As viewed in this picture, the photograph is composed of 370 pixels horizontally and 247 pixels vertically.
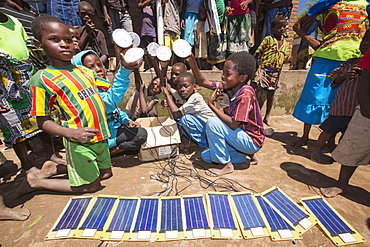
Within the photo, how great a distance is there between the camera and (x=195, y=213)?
1.71 meters

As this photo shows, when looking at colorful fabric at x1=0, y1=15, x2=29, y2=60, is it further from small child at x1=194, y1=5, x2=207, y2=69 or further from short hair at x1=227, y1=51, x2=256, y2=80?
small child at x1=194, y1=5, x2=207, y2=69

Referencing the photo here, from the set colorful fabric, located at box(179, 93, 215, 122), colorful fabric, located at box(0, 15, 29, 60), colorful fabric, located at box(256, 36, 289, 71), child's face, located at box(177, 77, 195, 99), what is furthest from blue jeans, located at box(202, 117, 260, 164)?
colorful fabric, located at box(0, 15, 29, 60)

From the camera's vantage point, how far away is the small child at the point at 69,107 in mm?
1686

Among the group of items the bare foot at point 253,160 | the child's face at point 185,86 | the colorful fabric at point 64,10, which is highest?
the colorful fabric at point 64,10

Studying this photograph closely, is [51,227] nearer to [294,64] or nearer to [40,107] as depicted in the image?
[40,107]

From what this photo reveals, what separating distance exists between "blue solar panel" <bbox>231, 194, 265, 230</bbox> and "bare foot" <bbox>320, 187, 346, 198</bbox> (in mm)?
830

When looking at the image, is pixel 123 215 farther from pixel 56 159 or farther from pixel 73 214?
pixel 56 159

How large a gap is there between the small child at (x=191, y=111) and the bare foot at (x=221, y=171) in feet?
2.09

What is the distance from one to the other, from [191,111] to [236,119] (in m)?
0.84

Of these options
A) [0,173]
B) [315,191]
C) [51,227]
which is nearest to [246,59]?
[315,191]

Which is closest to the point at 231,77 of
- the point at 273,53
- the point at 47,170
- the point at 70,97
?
the point at 70,97

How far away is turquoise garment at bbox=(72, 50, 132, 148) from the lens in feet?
6.78

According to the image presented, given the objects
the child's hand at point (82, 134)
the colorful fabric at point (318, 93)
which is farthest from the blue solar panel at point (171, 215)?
the colorful fabric at point (318, 93)

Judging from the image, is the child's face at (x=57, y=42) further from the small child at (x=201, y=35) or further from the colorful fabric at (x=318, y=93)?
the small child at (x=201, y=35)
